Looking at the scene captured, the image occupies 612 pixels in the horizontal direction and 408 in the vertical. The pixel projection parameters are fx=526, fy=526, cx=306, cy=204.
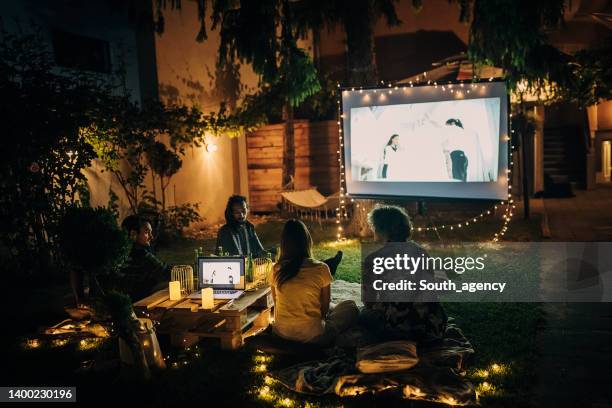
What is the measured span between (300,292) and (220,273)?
112cm

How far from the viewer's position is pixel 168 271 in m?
5.50

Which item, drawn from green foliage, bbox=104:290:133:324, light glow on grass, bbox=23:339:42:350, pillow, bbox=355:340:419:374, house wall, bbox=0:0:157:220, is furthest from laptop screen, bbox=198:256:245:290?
house wall, bbox=0:0:157:220

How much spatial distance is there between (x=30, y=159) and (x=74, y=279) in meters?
2.39

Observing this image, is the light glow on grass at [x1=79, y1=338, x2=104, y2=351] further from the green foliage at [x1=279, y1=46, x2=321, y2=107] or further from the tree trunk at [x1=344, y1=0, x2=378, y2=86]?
the tree trunk at [x1=344, y1=0, x2=378, y2=86]

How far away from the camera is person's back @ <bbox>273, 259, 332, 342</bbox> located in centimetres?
425

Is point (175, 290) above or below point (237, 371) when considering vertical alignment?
above

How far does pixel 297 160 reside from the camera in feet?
44.9

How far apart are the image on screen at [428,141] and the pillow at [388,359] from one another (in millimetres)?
4187

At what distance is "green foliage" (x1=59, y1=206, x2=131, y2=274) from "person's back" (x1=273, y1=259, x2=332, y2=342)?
1.52 metres

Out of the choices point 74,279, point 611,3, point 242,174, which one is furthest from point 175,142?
point 611,3

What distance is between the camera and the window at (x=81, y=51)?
8.78 m

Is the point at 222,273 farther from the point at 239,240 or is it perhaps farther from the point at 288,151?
the point at 288,151

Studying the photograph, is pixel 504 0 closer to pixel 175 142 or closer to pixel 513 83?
pixel 513 83

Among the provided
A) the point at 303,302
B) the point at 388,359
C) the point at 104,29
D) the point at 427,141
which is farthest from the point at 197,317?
the point at 104,29
